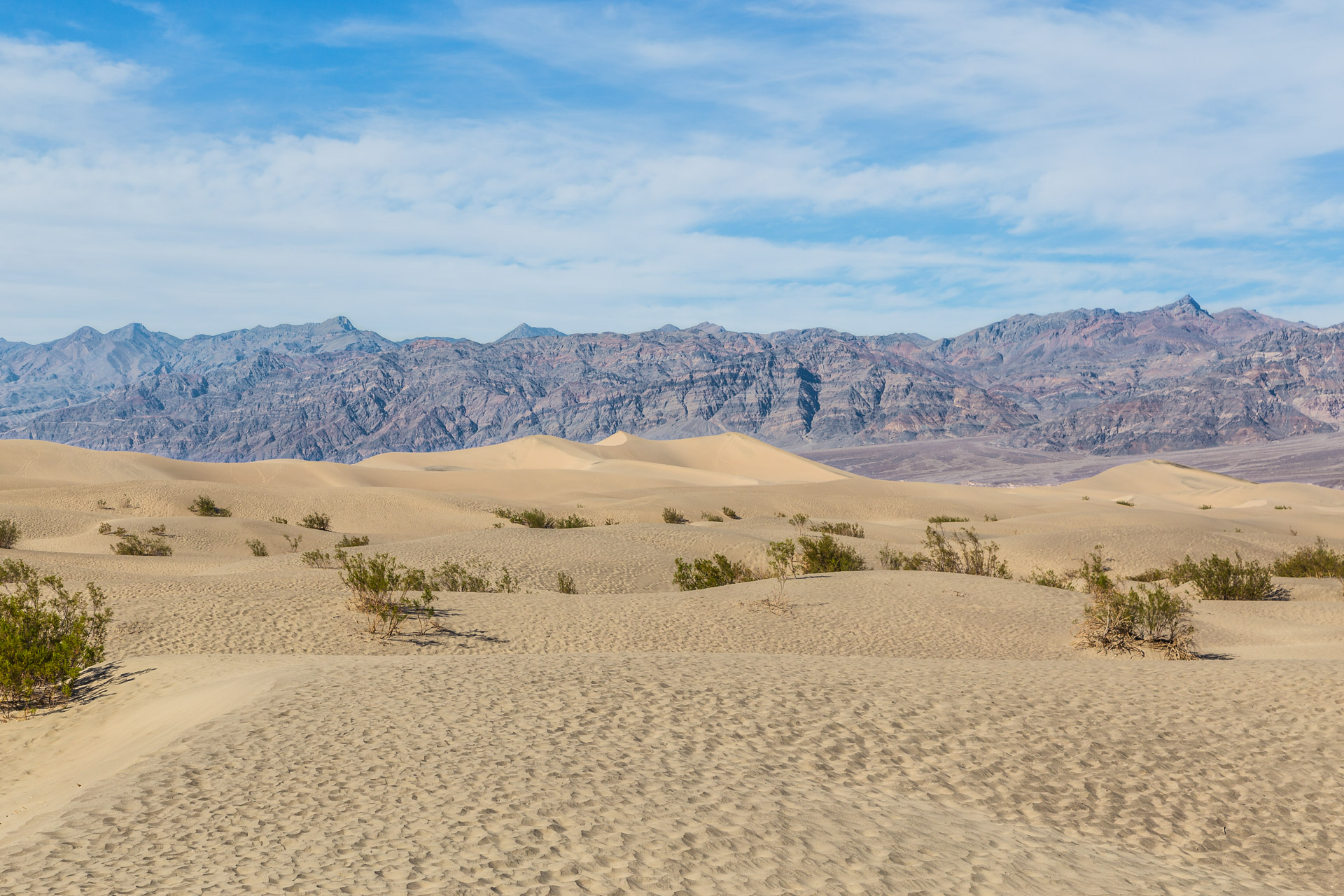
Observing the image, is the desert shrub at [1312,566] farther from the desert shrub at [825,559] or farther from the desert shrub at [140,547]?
the desert shrub at [825,559]

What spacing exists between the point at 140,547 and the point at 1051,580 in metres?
21.1

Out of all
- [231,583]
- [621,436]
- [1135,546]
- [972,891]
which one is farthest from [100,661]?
[621,436]

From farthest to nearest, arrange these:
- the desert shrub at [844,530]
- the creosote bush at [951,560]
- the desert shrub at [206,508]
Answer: the desert shrub at [206,508]
the desert shrub at [844,530]
the creosote bush at [951,560]

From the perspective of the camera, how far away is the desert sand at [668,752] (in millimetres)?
4805

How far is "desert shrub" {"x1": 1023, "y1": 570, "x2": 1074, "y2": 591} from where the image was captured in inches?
793

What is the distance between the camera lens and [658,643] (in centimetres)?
1264

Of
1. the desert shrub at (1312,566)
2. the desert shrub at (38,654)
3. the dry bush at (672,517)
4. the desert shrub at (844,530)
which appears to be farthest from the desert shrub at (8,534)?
the desert shrub at (844,530)

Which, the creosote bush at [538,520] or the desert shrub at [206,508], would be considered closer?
the creosote bush at [538,520]

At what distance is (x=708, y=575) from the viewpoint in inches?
723

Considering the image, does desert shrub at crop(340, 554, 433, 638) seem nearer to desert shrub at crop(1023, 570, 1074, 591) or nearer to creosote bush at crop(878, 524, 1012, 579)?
creosote bush at crop(878, 524, 1012, 579)

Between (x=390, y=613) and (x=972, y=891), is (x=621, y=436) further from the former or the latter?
(x=972, y=891)

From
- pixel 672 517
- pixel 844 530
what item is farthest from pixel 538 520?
pixel 844 530

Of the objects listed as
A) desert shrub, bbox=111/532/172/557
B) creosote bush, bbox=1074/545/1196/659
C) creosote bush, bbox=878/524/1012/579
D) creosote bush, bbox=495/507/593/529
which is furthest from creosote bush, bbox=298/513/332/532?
creosote bush, bbox=1074/545/1196/659

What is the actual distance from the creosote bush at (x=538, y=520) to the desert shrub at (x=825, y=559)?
8.74 m
